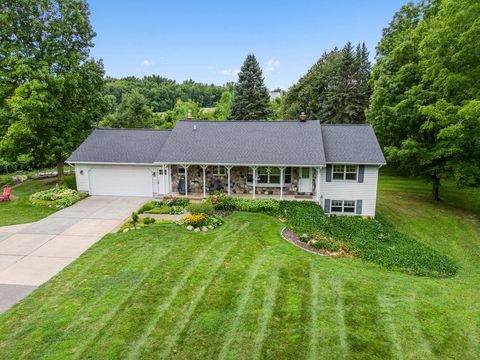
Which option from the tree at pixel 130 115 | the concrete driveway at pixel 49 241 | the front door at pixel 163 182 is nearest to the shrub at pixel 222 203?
the front door at pixel 163 182

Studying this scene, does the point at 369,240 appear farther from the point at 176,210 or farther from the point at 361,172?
→ the point at 176,210

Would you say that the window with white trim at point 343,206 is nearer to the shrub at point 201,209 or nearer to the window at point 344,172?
the window at point 344,172

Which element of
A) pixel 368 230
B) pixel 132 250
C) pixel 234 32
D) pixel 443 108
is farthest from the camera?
pixel 234 32

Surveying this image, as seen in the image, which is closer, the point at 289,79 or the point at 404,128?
the point at 404,128

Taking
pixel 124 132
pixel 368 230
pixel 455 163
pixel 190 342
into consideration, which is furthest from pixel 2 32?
pixel 455 163

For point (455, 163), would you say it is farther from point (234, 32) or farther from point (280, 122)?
point (234, 32)
